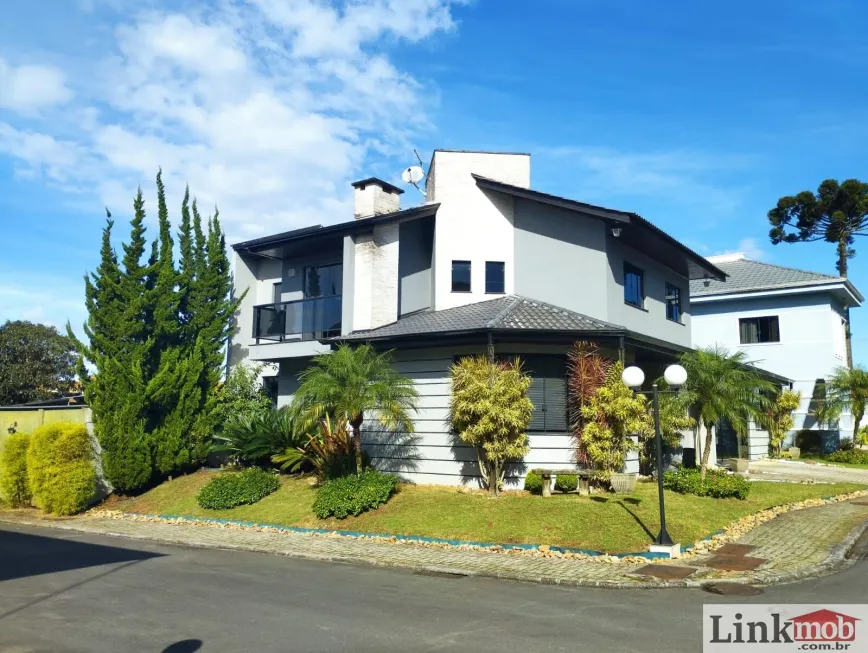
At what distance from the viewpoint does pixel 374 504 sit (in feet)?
47.0

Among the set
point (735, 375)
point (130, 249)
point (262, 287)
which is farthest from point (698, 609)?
point (262, 287)

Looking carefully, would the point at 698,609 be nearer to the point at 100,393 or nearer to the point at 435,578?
the point at 435,578

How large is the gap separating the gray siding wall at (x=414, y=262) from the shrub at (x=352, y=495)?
20.9 ft

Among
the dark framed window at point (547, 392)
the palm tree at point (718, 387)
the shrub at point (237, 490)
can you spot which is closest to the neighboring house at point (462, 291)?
the dark framed window at point (547, 392)

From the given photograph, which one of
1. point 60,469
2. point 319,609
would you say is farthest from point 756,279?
point 319,609

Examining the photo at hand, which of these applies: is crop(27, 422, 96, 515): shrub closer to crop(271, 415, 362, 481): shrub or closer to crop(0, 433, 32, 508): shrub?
crop(0, 433, 32, 508): shrub

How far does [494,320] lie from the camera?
15.9 metres

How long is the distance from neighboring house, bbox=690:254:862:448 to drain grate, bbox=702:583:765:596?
25.2 m

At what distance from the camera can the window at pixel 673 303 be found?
24.0 meters

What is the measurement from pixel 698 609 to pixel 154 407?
1576cm

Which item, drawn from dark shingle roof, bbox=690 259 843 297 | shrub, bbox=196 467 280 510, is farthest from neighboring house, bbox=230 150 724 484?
dark shingle roof, bbox=690 259 843 297

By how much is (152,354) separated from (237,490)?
5.63 metres

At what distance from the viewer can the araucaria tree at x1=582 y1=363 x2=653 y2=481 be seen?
1496cm

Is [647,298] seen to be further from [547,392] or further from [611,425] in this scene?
[611,425]
